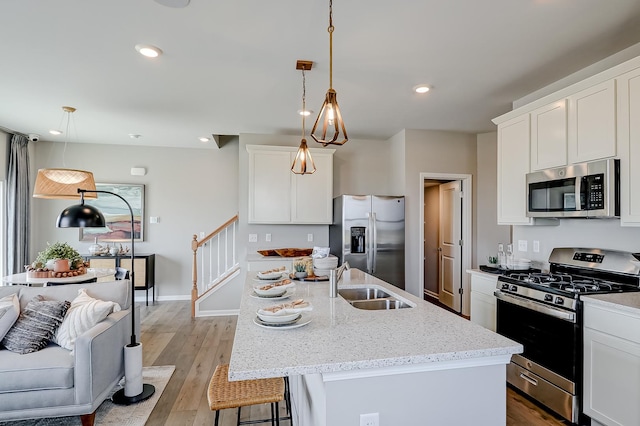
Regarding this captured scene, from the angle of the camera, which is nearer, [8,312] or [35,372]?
[35,372]

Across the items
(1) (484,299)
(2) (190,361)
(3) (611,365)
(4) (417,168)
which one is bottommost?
(2) (190,361)

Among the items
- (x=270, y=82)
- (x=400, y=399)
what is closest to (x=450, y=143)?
(x=270, y=82)

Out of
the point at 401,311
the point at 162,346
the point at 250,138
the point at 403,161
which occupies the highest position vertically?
the point at 250,138

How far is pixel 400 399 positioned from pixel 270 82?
2.84m

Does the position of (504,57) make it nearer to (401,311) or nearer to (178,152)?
(401,311)

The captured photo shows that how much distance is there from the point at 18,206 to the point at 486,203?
6.93m

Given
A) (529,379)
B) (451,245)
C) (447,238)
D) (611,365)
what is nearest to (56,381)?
(529,379)

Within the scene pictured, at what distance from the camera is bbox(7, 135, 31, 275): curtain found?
4969 millimetres

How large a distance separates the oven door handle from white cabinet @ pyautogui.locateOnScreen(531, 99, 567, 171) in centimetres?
117

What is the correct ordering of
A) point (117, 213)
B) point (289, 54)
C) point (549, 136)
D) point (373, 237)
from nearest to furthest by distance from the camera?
point (289, 54)
point (549, 136)
point (373, 237)
point (117, 213)

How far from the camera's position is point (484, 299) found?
3.29 meters

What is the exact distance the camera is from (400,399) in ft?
4.39

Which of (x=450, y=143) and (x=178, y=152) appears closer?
(x=450, y=143)

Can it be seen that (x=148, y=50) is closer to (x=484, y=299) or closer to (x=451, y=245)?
(x=484, y=299)
